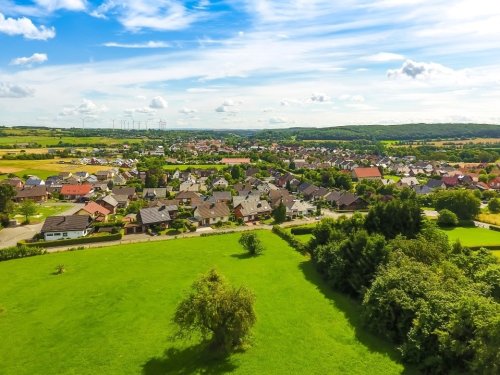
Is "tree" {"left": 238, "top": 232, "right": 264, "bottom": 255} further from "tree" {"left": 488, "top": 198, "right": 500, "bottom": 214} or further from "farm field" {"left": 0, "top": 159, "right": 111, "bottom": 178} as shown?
"farm field" {"left": 0, "top": 159, "right": 111, "bottom": 178}

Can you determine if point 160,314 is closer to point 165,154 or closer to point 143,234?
point 143,234

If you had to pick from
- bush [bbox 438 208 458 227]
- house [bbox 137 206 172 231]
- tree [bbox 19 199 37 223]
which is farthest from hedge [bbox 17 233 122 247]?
bush [bbox 438 208 458 227]

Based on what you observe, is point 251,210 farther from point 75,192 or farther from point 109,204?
point 75,192

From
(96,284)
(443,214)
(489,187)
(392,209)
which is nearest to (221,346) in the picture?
(96,284)

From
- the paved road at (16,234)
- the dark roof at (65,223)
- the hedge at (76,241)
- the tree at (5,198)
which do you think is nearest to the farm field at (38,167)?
the tree at (5,198)

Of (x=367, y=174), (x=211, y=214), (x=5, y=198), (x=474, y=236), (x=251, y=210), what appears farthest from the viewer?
(x=367, y=174)

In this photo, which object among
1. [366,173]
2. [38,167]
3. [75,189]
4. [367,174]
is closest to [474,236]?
[367,174]

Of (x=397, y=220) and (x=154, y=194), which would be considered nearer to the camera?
(x=397, y=220)

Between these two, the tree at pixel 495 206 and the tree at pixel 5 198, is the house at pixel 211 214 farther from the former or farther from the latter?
the tree at pixel 495 206
